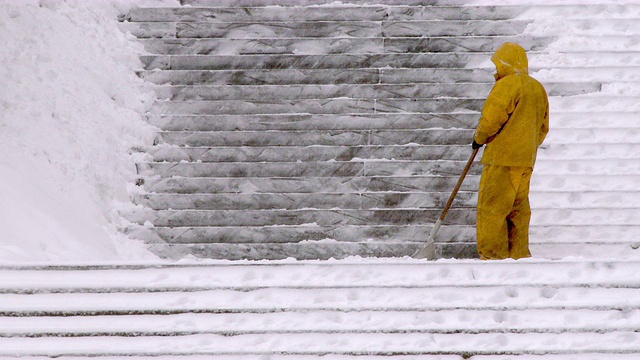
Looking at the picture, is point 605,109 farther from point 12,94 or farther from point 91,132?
point 12,94

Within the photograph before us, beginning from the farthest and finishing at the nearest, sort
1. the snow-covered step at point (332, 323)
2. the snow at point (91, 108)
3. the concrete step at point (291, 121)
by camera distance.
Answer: the concrete step at point (291, 121) < the snow at point (91, 108) < the snow-covered step at point (332, 323)

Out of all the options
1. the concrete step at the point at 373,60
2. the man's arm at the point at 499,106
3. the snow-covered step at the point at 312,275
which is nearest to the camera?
the snow-covered step at the point at 312,275

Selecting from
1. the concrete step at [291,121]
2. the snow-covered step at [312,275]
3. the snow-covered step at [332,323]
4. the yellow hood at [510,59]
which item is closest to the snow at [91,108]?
the concrete step at [291,121]

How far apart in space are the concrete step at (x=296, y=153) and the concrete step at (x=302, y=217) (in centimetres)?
56

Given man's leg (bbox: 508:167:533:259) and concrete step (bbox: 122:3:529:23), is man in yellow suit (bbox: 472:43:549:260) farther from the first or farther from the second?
concrete step (bbox: 122:3:529:23)

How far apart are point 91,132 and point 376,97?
268 cm

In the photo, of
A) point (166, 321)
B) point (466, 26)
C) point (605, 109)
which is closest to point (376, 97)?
point (466, 26)

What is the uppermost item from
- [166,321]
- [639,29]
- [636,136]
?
[639,29]

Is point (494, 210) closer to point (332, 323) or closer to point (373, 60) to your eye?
point (332, 323)

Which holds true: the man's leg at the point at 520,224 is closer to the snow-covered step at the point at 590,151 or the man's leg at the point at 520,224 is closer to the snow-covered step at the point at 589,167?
the snow-covered step at the point at 589,167

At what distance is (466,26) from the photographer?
777 centimetres

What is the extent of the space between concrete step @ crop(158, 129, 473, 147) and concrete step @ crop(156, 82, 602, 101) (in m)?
0.46

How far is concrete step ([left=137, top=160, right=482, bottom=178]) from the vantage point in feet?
22.3

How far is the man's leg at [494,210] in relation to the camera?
560 cm
